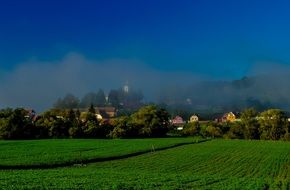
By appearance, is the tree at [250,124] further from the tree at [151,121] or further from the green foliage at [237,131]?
the tree at [151,121]

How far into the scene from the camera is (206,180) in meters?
40.9

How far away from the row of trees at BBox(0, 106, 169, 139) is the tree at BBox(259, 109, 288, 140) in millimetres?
27992

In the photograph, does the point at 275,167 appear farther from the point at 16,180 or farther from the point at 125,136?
the point at 125,136

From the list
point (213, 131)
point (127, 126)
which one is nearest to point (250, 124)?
point (213, 131)

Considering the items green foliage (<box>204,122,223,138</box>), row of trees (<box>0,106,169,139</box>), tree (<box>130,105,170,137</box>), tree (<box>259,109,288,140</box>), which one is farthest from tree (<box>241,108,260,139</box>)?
row of trees (<box>0,106,169,139</box>)

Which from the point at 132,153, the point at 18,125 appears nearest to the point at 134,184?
the point at 132,153

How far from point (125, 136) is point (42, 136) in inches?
863

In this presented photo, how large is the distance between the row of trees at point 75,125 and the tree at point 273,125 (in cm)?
2799

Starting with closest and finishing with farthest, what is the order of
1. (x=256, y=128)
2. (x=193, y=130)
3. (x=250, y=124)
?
(x=250, y=124) < (x=256, y=128) < (x=193, y=130)

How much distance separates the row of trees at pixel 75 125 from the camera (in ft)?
447

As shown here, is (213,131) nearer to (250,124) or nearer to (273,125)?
(250,124)

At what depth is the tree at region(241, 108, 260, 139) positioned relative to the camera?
151125mm

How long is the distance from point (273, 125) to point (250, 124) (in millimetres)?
6196

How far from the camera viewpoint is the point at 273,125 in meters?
150
